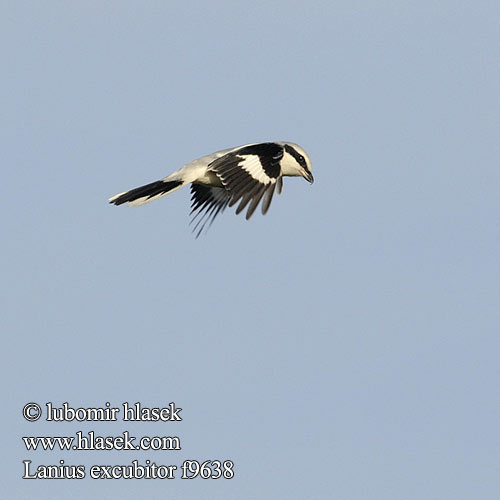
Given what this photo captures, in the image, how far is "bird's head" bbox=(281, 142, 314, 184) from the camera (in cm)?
1522

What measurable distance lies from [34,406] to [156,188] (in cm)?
310

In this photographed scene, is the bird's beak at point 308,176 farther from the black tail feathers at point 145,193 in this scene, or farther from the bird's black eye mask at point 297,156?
the black tail feathers at point 145,193

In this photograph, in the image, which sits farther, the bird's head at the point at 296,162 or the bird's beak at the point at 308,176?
the bird's beak at the point at 308,176

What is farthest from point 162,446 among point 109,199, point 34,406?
point 109,199

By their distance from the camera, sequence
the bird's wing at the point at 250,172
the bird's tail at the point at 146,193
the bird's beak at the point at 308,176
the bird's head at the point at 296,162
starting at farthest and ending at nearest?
the bird's beak at the point at 308,176 < the bird's head at the point at 296,162 < the bird's tail at the point at 146,193 < the bird's wing at the point at 250,172

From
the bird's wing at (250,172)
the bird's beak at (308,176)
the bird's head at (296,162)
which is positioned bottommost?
the bird's wing at (250,172)

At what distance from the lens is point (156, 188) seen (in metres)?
14.8

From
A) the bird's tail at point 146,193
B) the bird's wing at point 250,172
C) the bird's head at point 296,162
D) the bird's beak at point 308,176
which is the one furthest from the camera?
the bird's beak at point 308,176

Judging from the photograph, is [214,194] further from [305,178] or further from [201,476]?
[201,476]

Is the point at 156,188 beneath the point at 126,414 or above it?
above

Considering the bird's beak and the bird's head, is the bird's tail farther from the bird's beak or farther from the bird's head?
the bird's beak

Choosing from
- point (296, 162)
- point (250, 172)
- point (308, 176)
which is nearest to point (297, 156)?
point (296, 162)

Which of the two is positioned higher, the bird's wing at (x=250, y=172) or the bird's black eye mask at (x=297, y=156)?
the bird's black eye mask at (x=297, y=156)

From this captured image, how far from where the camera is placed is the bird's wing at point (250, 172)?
Answer: 13.2 metres
